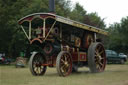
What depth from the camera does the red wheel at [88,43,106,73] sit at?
14297 millimetres

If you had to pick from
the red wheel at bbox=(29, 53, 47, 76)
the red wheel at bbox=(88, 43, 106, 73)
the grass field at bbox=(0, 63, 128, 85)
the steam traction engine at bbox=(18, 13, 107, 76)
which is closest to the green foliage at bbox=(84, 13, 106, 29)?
the red wheel at bbox=(88, 43, 106, 73)

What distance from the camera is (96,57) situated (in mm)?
15008

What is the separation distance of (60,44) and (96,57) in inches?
103

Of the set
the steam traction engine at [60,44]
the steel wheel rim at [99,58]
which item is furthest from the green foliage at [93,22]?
the steam traction engine at [60,44]

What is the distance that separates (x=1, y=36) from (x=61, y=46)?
16.8 meters

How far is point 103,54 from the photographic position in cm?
1583

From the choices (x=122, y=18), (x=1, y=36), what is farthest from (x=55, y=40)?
(x=122, y=18)

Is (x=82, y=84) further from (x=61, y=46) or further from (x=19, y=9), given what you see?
(x=19, y=9)

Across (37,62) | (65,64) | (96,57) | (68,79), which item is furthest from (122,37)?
(68,79)

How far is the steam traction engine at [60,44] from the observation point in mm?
12555

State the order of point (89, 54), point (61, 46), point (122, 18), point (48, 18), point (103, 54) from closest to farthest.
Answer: point (48, 18)
point (61, 46)
point (89, 54)
point (103, 54)
point (122, 18)

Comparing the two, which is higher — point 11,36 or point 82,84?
point 11,36

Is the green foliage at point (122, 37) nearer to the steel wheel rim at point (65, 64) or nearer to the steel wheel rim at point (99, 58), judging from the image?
the steel wheel rim at point (99, 58)

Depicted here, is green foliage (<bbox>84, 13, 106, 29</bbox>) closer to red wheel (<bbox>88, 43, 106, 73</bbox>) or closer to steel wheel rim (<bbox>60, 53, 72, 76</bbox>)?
red wheel (<bbox>88, 43, 106, 73</bbox>)
